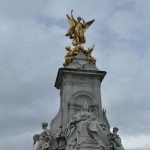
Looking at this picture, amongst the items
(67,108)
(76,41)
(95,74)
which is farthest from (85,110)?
(76,41)

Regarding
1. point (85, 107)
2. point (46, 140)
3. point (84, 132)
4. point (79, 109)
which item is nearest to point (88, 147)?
point (84, 132)

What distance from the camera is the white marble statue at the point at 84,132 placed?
18.5 meters

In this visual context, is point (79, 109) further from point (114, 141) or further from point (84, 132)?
point (84, 132)

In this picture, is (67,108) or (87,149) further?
(67,108)

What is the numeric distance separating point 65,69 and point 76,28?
3.72m

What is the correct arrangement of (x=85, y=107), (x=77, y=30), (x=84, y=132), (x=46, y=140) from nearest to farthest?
1. (x=84, y=132)
2. (x=46, y=140)
3. (x=85, y=107)
4. (x=77, y=30)

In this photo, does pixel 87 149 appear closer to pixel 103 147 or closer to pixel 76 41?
pixel 103 147

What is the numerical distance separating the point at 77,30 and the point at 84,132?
8396mm

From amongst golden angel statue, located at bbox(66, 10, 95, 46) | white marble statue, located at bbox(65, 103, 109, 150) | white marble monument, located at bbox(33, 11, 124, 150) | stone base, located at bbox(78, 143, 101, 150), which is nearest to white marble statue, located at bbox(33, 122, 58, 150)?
white marble monument, located at bbox(33, 11, 124, 150)

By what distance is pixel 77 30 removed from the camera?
80.3 ft

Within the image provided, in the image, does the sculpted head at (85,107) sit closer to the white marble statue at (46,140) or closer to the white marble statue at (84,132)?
the white marble statue at (84,132)

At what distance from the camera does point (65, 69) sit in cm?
2222

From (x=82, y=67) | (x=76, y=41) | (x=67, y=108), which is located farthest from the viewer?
(x=76, y=41)

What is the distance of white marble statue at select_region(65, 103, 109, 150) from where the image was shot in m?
18.5
